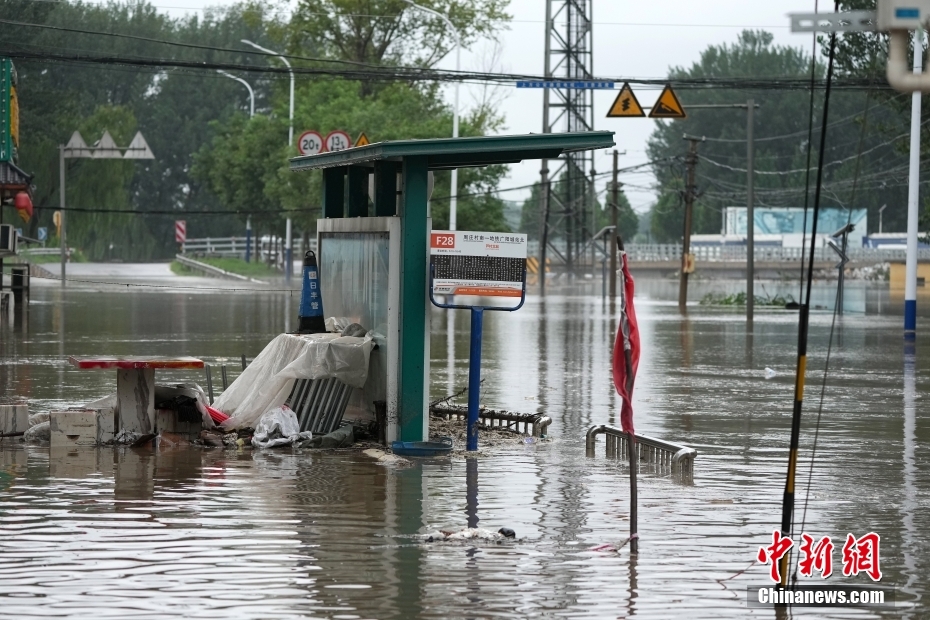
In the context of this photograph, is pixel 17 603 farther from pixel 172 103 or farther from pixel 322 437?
pixel 172 103

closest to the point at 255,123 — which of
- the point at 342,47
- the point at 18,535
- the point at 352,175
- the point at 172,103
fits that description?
the point at 342,47

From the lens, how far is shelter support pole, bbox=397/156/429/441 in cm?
1205

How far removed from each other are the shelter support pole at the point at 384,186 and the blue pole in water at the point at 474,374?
4.90 feet

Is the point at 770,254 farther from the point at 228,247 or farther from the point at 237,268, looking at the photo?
the point at 237,268

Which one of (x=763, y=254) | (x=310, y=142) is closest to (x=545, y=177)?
(x=310, y=142)

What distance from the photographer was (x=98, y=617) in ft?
21.6

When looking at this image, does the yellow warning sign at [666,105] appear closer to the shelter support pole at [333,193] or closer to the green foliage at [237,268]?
the shelter support pole at [333,193]

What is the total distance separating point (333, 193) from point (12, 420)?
399cm

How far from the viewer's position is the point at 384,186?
1284 cm

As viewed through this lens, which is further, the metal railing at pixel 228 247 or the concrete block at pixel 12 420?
the metal railing at pixel 228 247

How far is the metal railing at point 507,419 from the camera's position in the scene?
13.3 meters
